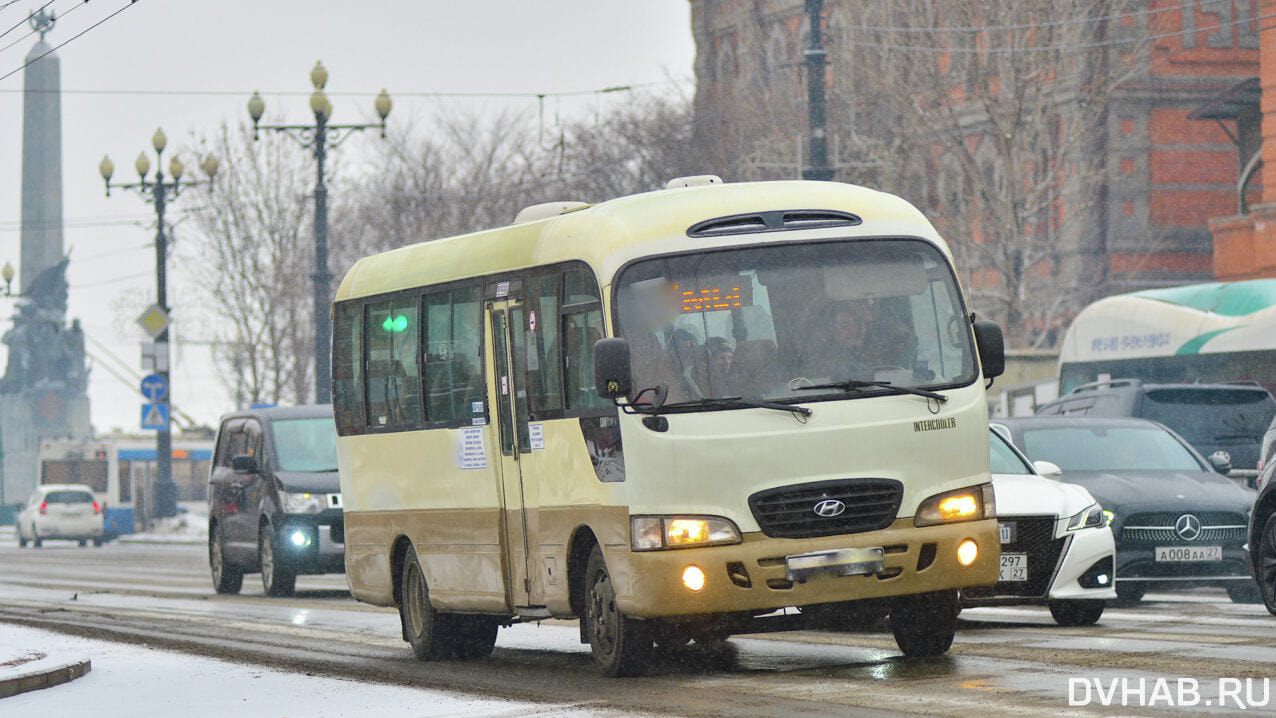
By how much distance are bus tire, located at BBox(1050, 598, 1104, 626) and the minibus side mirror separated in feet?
10.7

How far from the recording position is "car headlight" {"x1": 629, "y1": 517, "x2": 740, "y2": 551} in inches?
433

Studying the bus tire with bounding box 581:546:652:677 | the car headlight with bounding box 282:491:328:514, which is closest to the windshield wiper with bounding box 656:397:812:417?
the bus tire with bounding box 581:546:652:677

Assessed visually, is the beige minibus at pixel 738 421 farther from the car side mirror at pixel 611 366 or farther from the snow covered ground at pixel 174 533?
the snow covered ground at pixel 174 533

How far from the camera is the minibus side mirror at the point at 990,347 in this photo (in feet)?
38.5

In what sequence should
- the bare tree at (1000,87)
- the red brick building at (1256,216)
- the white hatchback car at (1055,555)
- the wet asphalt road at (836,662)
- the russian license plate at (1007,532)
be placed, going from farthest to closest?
the red brick building at (1256,216) < the bare tree at (1000,87) < the russian license plate at (1007,532) < the white hatchback car at (1055,555) < the wet asphalt road at (836,662)

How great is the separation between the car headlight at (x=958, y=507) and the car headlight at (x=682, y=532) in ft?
3.36

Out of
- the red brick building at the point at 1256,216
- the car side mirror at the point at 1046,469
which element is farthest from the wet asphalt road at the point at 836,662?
the red brick building at the point at 1256,216

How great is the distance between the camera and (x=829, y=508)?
36.4 ft

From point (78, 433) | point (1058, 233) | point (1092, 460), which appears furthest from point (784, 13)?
point (1092, 460)

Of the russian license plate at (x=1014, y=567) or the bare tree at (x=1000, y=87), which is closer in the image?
the russian license plate at (x=1014, y=567)

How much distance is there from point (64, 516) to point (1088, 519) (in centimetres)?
4595

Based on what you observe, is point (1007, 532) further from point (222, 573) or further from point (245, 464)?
point (222, 573)

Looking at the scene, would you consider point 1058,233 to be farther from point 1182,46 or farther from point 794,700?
A: point 794,700
